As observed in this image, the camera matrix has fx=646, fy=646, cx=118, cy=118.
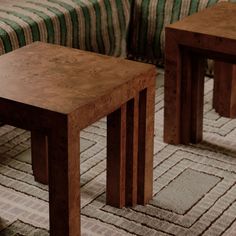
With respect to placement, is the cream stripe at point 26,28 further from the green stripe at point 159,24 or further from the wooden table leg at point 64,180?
the wooden table leg at point 64,180

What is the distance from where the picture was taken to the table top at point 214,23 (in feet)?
7.34

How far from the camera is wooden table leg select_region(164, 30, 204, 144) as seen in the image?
2.32 m

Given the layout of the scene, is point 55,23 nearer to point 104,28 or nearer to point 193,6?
point 104,28

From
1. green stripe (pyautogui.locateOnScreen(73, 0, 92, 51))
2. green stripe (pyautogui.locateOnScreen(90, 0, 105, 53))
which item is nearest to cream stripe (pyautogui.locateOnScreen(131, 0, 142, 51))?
green stripe (pyautogui.locateOnScreen(90, 0, 105, 53))

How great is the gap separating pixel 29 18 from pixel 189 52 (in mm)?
721

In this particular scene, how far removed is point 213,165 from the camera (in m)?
2.28

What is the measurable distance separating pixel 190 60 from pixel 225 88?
1.04 ft

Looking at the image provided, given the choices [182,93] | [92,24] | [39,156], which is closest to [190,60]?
[182,93]

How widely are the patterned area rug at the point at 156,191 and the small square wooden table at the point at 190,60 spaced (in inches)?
3.1

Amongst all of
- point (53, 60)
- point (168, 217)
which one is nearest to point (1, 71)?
point (53, 60)

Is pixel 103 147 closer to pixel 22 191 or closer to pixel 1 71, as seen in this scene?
pixel 22 191

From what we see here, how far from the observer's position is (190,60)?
2.33 meters

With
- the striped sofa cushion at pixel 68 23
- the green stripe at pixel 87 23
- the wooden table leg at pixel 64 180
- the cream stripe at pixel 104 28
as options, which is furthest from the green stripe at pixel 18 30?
the wooden table leg at pixel 64 180

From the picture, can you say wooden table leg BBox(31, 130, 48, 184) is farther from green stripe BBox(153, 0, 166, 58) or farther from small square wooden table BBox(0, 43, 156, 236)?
green stripe BBox(153, 0, 166, 58)
